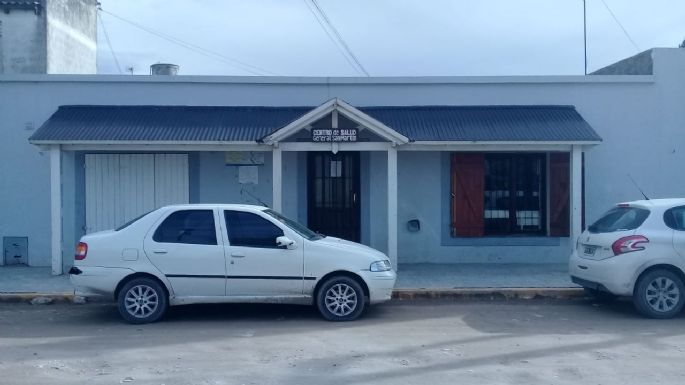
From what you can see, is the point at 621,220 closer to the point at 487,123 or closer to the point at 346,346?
the point at 487,123

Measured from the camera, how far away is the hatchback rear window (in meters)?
10.9

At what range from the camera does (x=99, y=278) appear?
33.7 feet

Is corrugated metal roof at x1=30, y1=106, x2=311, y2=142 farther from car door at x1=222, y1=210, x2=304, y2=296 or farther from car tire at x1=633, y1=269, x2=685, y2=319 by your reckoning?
car tire at x1=633, y1=269, x2=685, y2=319

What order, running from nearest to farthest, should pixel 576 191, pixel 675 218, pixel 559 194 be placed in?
1. pixel 675 218
2. pixel 576 191
3. pixel 559 194

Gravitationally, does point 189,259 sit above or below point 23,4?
below

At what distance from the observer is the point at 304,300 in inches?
413

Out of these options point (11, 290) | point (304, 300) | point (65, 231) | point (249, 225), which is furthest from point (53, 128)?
point (304, 300)

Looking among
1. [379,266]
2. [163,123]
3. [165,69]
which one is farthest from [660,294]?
[165,69]

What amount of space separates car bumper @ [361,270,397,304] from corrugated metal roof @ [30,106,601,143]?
4325 millimetres

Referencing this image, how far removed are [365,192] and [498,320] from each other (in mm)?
5762

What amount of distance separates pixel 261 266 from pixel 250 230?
54 cm

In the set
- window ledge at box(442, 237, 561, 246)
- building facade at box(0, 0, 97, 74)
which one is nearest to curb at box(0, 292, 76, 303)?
window ledge at box(442, 237, 561, 246)

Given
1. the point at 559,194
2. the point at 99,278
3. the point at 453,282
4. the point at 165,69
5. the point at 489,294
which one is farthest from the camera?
the point at 165,69

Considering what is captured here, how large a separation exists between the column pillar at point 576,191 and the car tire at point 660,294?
3656 mm
